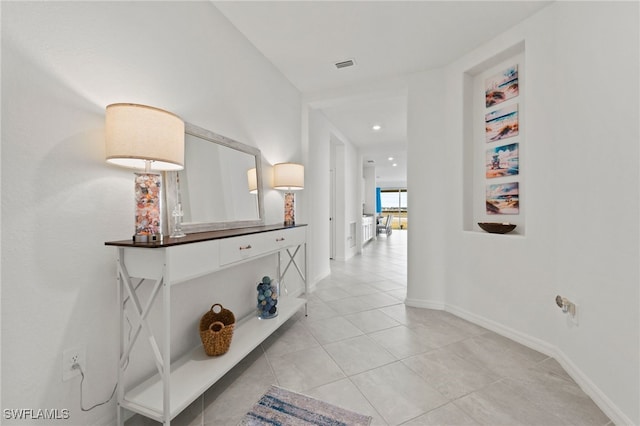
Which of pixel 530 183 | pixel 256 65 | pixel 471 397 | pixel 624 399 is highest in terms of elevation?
pixel 256 65

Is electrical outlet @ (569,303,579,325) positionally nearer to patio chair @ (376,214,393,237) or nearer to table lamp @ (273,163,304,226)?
table lamp @ (273,163,304,226)

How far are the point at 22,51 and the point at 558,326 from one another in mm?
3290

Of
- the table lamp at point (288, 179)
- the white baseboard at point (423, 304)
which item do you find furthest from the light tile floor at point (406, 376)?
the table lamp at point (288, 179)

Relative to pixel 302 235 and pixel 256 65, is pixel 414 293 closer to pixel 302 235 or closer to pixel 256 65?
pixel 302 235

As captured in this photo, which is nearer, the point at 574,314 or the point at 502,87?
the point at 574,314

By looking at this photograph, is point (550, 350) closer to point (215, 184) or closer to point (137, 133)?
point (215, 184)

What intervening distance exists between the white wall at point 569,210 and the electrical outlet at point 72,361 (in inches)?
99.0

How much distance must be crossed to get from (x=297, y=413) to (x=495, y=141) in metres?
2.69

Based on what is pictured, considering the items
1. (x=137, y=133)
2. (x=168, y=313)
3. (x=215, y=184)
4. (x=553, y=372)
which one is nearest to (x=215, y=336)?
(x=168, y=313)

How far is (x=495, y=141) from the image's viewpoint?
7.97ft

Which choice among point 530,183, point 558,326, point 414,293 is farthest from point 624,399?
point 414,293

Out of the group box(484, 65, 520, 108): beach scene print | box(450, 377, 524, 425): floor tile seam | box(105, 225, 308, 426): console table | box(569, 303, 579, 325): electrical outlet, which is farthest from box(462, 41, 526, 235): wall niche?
box(105, 225, 308, 426): console table

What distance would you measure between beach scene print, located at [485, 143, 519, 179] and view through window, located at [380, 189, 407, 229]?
11127mm

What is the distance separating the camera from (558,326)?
1.85m
